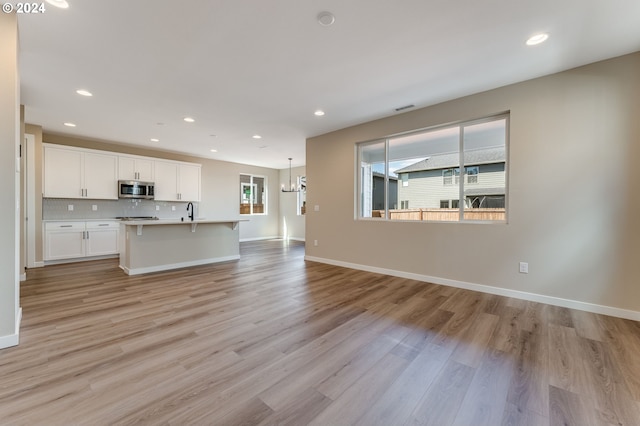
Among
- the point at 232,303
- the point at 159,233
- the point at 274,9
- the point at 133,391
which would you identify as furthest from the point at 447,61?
the point at 159,233

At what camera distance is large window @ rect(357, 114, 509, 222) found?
11.6 ft

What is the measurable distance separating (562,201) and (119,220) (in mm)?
7924

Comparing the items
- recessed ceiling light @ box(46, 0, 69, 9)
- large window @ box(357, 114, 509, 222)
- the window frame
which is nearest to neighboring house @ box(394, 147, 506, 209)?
large window @ box(357, 114, 509, 222)

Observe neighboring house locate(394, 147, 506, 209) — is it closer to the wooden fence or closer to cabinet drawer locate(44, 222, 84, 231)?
the wooden fence

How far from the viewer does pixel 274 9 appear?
80.3 inches

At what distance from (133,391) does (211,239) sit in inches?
157

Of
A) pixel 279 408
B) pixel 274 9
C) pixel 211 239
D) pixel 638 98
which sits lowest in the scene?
pixel 279 408

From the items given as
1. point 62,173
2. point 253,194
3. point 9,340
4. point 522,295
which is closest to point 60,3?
point 9,340

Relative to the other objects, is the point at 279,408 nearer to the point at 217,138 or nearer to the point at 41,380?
the point at 41,380

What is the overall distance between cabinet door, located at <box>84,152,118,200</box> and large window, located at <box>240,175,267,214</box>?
367 centimetres

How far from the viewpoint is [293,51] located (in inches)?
101

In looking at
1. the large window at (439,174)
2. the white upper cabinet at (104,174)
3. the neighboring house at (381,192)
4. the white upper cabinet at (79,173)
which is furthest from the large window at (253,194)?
the neighboring house at (381,192)

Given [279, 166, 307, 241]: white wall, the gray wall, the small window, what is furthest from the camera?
[279, 166, 307, 241]: white wall

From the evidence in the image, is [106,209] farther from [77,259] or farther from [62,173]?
[77,259]
